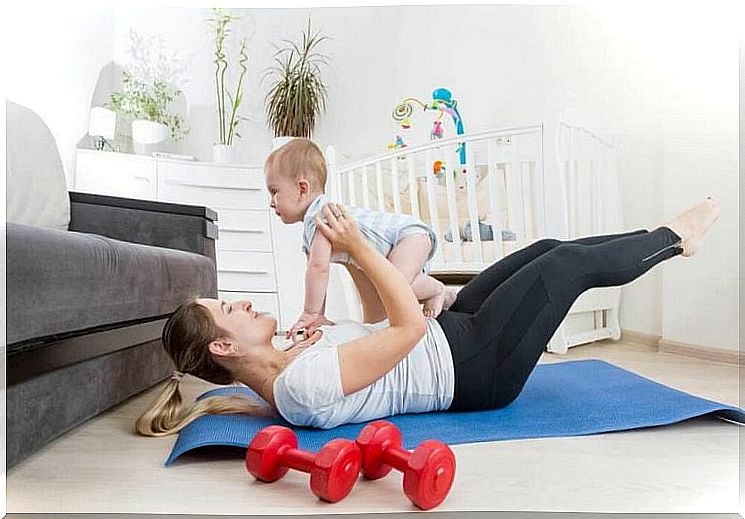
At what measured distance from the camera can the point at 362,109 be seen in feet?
6.16

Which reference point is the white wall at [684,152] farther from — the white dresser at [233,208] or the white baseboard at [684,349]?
the white dresser at [233,208]

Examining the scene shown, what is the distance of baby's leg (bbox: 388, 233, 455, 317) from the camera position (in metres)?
1.72

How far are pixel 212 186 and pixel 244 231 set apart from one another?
A: 130 mm

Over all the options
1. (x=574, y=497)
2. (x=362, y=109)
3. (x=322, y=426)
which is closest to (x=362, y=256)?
(x=322, y=426)

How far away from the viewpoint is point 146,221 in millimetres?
1959

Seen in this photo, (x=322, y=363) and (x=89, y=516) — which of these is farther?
(x=322, y=363)

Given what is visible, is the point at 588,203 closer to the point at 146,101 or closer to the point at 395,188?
the point at 395,188

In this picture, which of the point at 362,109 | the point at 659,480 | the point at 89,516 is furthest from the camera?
the point at 362,109

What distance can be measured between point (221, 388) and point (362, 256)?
547 millimetres

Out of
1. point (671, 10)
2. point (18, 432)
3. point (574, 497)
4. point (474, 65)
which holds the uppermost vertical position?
point (671, 10)

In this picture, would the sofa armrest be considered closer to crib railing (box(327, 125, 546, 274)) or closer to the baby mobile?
crib railing (box(327, 125, 546, 274))

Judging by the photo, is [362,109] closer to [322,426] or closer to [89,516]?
[322,426]

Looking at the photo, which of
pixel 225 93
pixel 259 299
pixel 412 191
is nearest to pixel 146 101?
pixel 225 93

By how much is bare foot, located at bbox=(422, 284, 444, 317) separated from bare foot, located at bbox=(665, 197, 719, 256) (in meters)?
0.54
